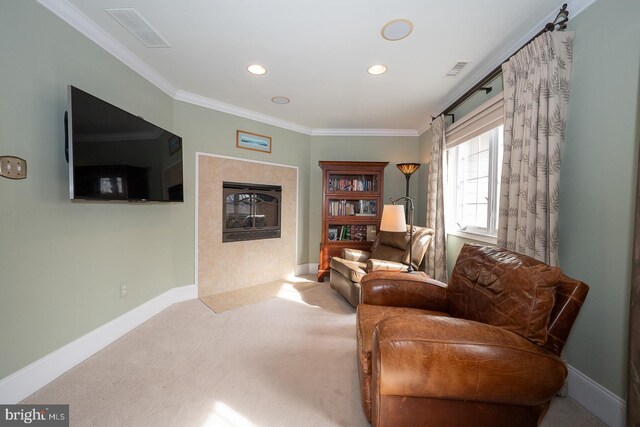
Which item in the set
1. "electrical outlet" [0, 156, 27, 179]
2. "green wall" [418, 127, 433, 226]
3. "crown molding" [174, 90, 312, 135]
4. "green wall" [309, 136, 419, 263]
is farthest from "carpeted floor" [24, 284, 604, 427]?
"crown molding" [174, 90, 312, 135]

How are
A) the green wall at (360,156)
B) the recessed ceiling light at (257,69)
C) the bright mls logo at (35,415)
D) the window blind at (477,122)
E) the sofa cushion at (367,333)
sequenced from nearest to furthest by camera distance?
the sofa cushion at (367,333) < the bright mls logo at (35,415) < the window blind at (477,122) < the recessed ceiling light at (257,69) < the green wall at (360,156)

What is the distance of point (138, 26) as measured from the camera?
185cm

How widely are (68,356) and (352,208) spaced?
134 inches

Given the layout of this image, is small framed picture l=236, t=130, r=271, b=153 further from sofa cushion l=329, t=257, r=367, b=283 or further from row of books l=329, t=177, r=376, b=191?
sofa cushion l=329, t=257, r=367, b=283

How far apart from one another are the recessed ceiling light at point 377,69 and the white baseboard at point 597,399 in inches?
105

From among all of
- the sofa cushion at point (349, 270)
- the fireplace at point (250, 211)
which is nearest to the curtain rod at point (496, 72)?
the sofa cushion at point (349, 270)

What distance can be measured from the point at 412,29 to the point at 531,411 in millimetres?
2339

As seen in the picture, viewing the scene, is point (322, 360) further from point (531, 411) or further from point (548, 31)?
point (548, 31)

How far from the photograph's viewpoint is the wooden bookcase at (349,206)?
3797 mm

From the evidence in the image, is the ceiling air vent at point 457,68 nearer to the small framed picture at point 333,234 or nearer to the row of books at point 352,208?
the row of books at point 352,208

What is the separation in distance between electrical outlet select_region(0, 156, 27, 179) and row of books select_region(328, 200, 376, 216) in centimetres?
312

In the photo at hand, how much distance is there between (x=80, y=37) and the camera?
1809 mm

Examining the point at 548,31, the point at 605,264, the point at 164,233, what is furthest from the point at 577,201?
the point at 164,233

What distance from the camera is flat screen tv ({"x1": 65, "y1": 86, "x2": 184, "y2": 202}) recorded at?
62.2 inches
